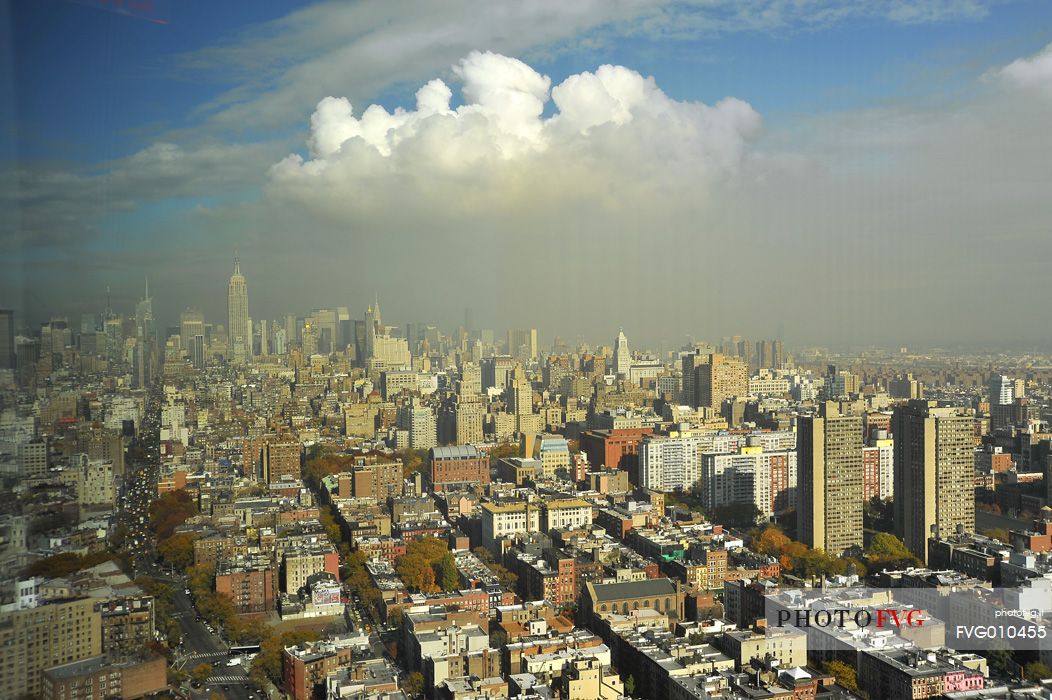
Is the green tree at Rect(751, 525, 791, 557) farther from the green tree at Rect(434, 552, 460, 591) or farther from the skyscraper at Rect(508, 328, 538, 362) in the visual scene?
the skyscraper at Rect(508, 328, 538, 362)

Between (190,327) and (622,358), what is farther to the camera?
(622,358)

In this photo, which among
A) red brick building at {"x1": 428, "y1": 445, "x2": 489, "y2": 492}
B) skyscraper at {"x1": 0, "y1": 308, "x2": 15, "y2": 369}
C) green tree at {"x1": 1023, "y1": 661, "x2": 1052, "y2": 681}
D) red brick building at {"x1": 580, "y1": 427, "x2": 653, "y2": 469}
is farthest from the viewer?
red brick building at {"x1": 580, "y1": 427, "x2": 653, "y2": 469}

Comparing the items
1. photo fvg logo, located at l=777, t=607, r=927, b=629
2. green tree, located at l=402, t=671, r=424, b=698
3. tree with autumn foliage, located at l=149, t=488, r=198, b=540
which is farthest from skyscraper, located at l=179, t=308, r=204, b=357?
photo fvg logo, located at l=777, t=607, r=927, b=629

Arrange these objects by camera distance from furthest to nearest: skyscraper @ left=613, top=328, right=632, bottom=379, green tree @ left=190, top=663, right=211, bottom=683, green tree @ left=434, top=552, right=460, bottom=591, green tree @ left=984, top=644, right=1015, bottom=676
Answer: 1. skyscraper @ left=613, top=328, right=632, bottom=379
2. green tree @ left=434, top=552, right=460, bottom=591
3. green tree @ left=190, top=663, right=211, bottom=683
4. green tree @ left=984, top=644, right=1015, bottom=676

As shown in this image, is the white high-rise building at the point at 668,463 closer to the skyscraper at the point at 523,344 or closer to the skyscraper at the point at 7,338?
the skyscraper at the point at 523,344

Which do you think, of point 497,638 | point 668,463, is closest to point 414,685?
point 497,638

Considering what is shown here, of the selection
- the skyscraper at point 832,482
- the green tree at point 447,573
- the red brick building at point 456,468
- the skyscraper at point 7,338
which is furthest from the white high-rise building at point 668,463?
the skyscraper at point 7,338

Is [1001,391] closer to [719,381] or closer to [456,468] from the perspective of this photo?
[719,381]
